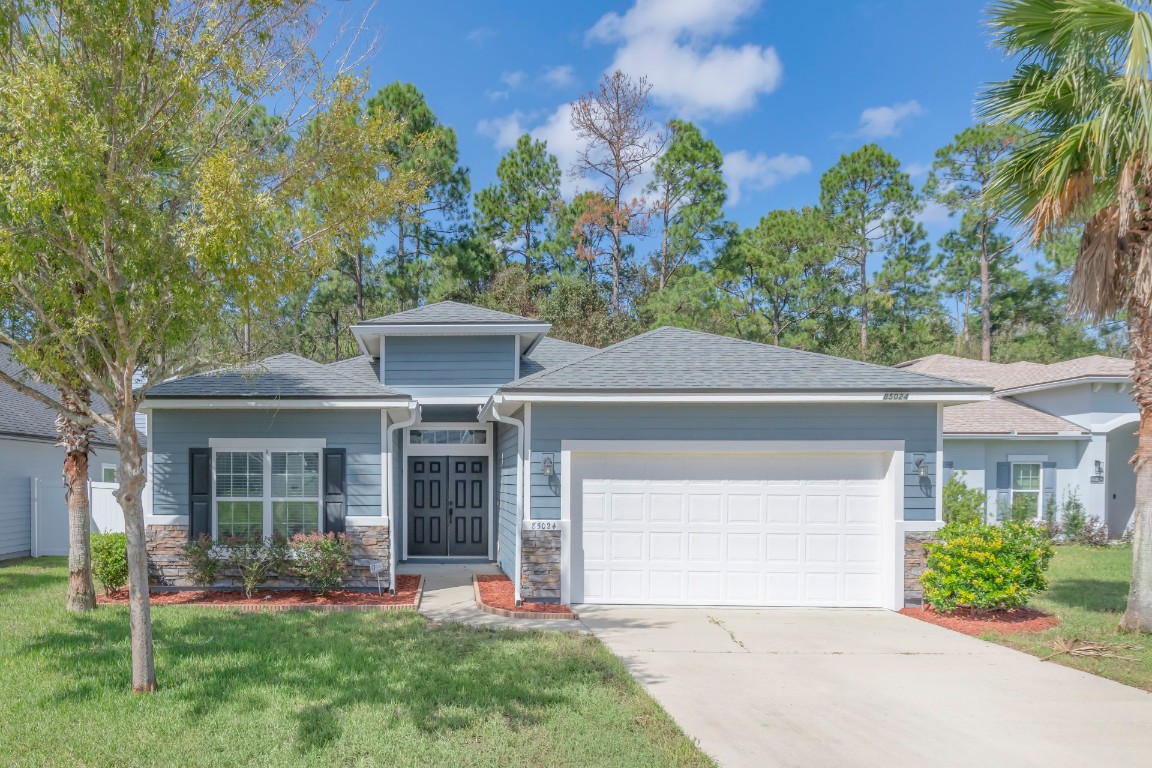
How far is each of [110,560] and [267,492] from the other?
6.26 feet

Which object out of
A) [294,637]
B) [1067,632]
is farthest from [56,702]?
[1067,632]

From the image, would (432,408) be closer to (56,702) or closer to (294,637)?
(294,637)

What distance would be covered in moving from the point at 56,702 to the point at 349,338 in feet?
66.0

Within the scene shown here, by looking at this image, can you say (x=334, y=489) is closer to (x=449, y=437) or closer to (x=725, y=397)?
(x=449, y=437)

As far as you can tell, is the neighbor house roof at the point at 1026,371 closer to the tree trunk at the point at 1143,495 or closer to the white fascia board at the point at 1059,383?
the white fascia board at the point at 1059,383

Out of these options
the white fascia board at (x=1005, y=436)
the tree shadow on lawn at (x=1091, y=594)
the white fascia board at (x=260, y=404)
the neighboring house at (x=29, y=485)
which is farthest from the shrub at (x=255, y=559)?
the white fascia board at (x=1005, y=436)

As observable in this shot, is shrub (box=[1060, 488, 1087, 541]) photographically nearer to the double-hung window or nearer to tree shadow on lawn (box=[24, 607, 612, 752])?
tree shadow on lawn (box=[24, 607, 612, 752])

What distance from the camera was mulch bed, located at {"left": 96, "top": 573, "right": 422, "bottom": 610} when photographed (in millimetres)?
8422

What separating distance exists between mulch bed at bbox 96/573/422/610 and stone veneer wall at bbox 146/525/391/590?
0.13 metres

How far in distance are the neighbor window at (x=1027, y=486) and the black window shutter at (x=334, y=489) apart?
45.4ft

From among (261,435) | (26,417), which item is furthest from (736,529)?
(26,417)

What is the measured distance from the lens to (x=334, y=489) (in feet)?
30.3

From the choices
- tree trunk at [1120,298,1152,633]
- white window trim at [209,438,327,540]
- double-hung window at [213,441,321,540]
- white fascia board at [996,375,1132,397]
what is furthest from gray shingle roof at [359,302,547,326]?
white fascia board at [996,375,1132,397]

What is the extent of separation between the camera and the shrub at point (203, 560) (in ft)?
29.1
